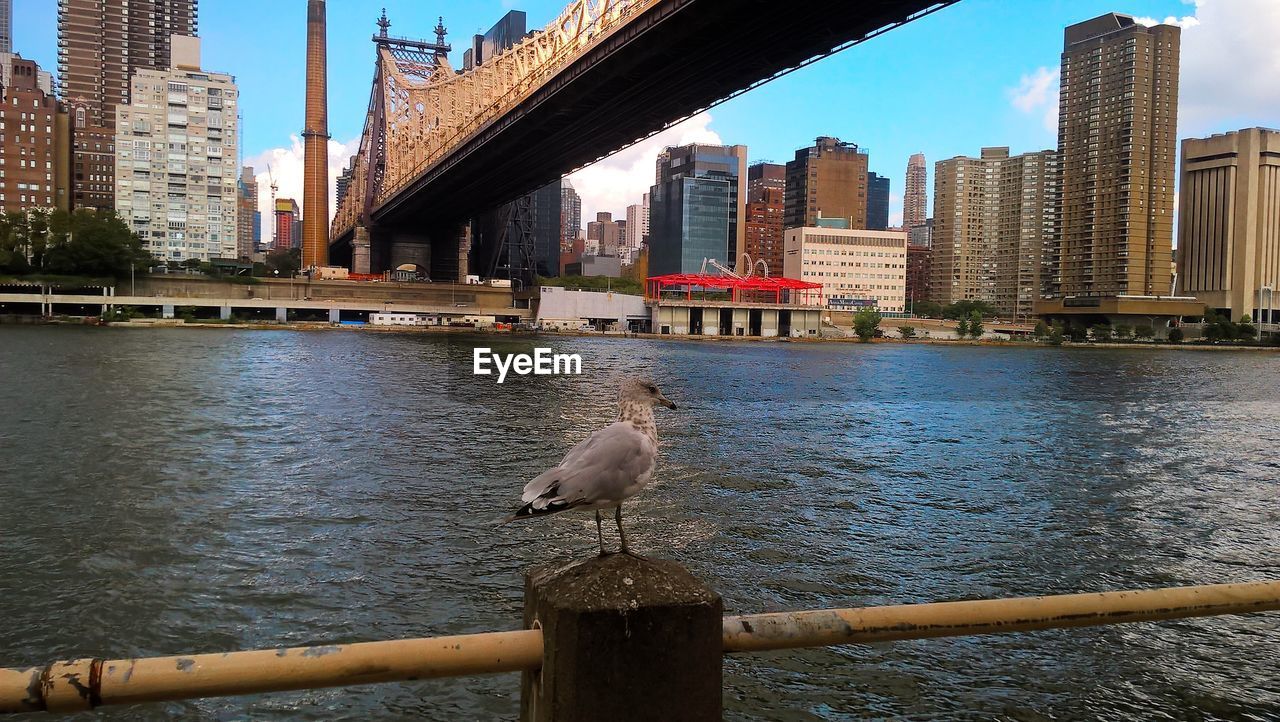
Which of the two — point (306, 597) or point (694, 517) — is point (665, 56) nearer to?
point (694, 517)

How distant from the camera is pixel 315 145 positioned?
111 metres

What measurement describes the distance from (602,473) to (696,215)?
174 m

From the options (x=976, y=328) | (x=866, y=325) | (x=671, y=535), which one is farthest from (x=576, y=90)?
(x=976, y=328)

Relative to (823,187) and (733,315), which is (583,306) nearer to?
(733,315)

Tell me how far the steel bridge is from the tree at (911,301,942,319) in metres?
90.6

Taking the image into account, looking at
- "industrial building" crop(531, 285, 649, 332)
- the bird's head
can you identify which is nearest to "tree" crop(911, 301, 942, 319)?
"industrial building" crop(531, 285, 649, 332)

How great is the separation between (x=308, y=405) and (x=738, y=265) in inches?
6404

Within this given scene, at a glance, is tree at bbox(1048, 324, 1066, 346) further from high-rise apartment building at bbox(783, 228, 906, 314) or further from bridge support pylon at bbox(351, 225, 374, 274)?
bridge support pylon at bbox(351, 225, 374, 274)

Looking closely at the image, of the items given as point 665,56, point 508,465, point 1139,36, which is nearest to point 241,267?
point 665,56

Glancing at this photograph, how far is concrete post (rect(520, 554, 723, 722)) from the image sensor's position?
7.49 ft

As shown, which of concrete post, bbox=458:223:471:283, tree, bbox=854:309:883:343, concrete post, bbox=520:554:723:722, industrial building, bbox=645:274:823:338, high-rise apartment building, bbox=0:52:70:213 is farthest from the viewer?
high-rise apartment building, bbox=0:52:70:213

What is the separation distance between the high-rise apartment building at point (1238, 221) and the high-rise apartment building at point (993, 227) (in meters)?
28.9

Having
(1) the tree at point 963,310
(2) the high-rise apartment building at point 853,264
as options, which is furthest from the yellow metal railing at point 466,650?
(2) the high-rise apartment building at point 853,264

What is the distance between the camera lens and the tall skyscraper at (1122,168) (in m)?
144
